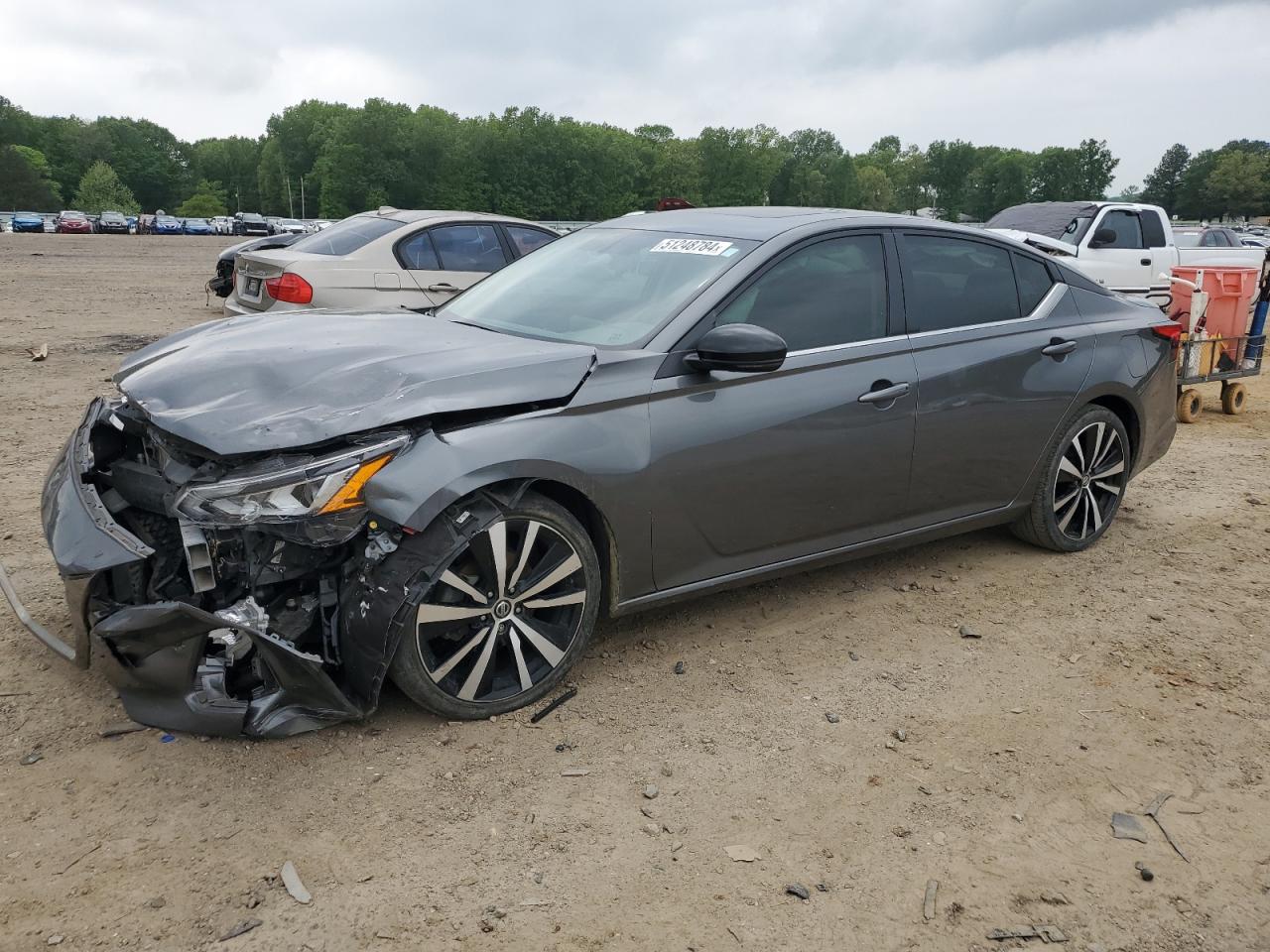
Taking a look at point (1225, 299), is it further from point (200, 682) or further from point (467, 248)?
point (200, 682)

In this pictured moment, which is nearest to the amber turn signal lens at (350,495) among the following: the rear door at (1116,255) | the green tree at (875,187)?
the rear door at (1116,255)

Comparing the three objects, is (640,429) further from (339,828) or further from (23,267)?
(23,267)

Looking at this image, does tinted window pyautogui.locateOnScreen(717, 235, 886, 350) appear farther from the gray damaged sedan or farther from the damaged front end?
the damaged front end

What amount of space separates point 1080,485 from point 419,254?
6.38 m

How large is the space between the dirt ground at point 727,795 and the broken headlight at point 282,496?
2.50 feet

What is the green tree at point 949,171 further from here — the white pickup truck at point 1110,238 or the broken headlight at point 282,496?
the broken headlight at point 282,496

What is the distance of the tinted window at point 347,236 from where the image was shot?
962 cm

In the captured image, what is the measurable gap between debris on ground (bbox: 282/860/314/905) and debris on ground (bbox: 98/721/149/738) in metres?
0.90

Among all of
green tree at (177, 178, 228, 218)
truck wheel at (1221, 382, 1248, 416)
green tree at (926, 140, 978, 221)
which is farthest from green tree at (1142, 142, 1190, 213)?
truck wheel at (1221, 382, 1248, 416)

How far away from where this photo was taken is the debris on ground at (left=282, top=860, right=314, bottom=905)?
266cm

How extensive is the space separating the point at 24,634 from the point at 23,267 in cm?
2501

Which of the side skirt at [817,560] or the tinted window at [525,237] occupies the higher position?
the tinted window at [525,237]

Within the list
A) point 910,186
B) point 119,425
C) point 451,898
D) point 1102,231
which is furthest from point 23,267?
point 910,186

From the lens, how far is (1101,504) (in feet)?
18.1
